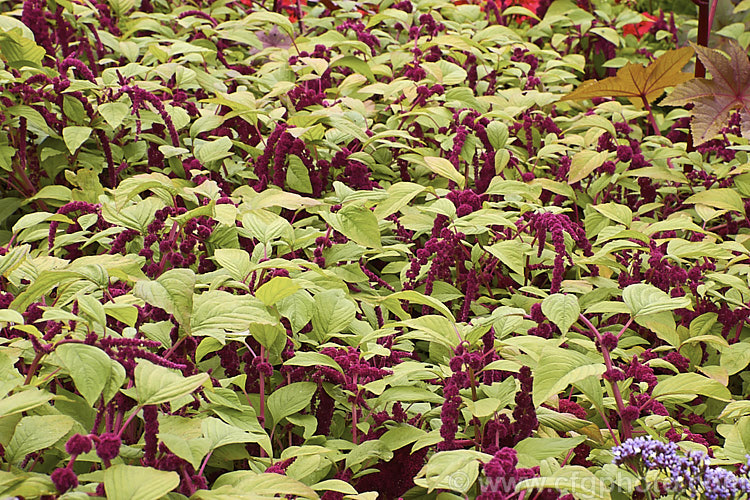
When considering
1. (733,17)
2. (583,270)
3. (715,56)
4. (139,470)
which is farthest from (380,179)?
(733,17)

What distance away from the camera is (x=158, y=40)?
2.71 m

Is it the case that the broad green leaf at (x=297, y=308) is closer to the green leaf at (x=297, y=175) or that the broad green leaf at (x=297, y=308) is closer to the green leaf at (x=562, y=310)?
the green leaf at (x=562, y=310)

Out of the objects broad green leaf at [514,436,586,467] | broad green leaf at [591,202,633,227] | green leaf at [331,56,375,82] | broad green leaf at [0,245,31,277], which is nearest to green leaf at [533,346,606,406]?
broad green leaf at [514,436,586,467]

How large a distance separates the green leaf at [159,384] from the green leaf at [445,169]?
107cm

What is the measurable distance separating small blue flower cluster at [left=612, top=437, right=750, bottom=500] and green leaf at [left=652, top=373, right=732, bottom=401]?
0.56 feet

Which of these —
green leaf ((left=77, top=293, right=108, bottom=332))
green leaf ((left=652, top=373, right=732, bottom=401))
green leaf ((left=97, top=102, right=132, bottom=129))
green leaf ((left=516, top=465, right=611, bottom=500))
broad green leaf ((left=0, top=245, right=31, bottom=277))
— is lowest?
green leaf ((left=652, top=373, right=732, bottom=401))

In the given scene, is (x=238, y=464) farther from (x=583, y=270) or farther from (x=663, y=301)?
(x=583, y=270)

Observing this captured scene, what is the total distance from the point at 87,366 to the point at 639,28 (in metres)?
3.80

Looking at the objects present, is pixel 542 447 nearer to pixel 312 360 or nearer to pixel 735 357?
pixel 312 360

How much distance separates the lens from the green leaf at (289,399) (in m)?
1.24

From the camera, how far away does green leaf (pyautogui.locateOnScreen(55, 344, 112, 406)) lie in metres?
0.90

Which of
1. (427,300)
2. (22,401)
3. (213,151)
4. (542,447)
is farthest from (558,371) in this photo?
(213,151)

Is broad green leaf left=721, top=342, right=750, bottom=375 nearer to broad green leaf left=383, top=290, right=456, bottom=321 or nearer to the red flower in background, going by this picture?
broad green leaf left=383, top=290, right=456, bottom=321

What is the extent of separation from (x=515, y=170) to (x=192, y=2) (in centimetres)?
187
